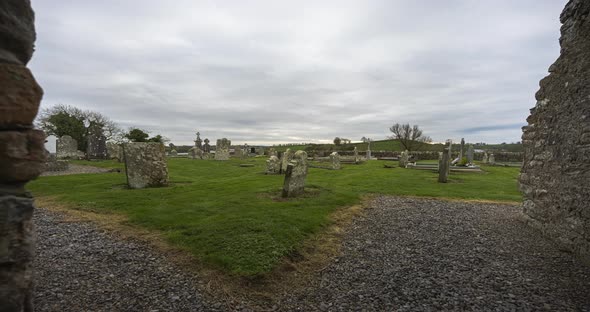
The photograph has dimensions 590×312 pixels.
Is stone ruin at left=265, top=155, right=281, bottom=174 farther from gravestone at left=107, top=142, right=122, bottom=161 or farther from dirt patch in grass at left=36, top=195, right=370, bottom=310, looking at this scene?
gravestone at left=107, top=142, right=122, bottom=161

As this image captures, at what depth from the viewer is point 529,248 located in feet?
18.6

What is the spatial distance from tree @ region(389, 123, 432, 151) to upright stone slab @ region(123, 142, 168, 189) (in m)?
52.2

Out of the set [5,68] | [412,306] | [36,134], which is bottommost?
[412,306]

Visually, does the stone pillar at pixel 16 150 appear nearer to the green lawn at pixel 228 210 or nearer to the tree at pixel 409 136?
the green lawn at pixel 228 210

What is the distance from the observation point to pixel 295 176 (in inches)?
387

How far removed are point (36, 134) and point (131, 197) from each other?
7581 mm

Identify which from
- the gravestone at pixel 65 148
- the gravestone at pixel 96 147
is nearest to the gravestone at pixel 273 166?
the gravestone at pixel 96 147

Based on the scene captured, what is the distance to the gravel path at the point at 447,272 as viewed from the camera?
363cm

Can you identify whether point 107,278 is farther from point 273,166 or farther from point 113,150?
point 113,150

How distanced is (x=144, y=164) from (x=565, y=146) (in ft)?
43.2

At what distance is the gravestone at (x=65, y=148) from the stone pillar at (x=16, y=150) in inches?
1229

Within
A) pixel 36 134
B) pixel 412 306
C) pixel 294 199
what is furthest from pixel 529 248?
pixel 36 134

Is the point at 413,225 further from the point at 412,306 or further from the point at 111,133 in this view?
the point at 111,133

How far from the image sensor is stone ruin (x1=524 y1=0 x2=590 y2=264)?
5414 mm
